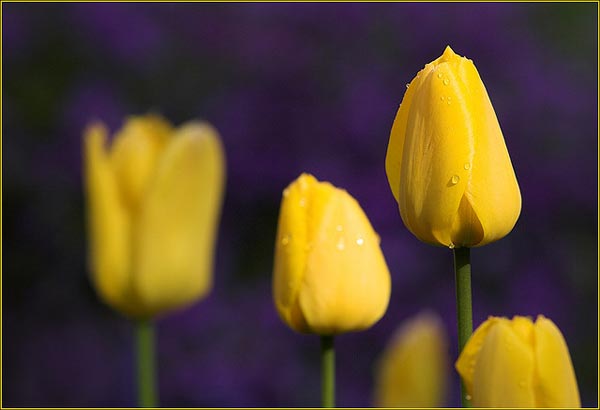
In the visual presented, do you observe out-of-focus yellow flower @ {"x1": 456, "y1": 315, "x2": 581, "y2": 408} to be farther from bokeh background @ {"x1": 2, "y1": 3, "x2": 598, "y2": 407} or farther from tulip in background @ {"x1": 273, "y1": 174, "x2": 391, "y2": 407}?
bokeh background @ {"x1": 2, "y1": 3, "x2": 598, "y2": 407}

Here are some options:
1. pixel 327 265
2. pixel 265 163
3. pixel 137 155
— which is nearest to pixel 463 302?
pixel 327 265

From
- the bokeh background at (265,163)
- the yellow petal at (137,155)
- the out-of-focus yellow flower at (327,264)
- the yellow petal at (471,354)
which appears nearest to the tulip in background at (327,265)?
the out-of-focus yellow flower at (327,264)

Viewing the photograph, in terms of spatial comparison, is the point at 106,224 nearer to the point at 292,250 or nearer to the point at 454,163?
the point at 292,250

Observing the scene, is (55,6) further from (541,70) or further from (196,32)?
(541,70)

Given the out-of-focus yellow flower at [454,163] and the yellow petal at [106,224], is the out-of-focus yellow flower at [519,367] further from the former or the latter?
the yellow petal at [106,224]

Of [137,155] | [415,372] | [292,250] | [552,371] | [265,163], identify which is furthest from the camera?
[265,163]

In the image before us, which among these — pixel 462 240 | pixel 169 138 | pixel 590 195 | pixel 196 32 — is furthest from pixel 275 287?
pixel 196 32

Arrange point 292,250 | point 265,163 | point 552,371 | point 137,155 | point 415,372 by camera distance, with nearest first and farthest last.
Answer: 1. point 552,371
2. point 292,250
3. point 415,372
4. point 137,155
5. point 265,163
